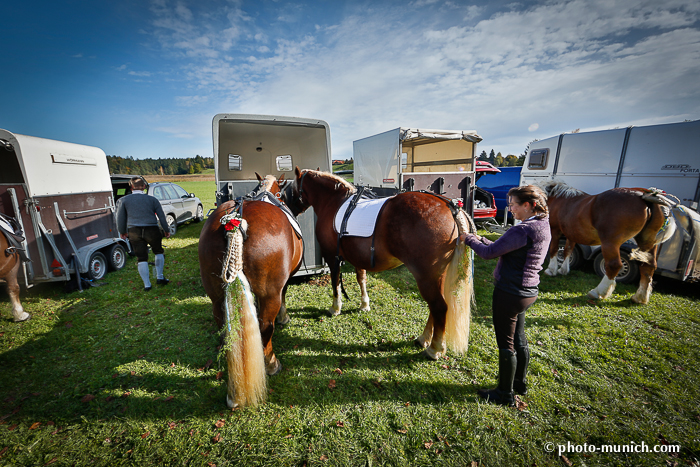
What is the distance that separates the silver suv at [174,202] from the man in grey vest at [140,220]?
444 centimetres

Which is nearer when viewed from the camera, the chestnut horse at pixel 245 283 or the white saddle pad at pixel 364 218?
the chestnut horse at pixel 245 283

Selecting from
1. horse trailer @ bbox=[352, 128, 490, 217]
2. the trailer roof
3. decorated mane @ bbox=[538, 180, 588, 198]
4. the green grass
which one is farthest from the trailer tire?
decorated mane @ bbox=[538, 180, 588, 198]

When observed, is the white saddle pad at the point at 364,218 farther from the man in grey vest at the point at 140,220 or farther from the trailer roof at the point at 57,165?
the trailer roof at the point at 57,165

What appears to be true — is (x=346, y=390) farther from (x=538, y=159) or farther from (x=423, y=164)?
(x=423, y=164)

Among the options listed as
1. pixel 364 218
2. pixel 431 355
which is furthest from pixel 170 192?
pixel 431 355

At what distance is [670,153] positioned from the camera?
5.71 m

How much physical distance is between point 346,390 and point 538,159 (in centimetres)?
921

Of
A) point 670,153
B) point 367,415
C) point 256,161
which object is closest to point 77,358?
point 367,415

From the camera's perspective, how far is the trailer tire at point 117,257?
6141mm

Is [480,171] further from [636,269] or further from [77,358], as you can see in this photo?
[77,358]

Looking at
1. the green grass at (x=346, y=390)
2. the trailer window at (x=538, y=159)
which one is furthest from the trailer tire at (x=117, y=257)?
the trailer window at (x=538, y=159)

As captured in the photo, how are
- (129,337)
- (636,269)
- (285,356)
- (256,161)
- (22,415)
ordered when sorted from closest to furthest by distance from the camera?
(22,415)
(285,356)
(129,337)
(636,269)
(256,161)

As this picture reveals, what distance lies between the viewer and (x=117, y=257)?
21.1 feet

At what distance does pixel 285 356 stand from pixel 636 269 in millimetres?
6831
